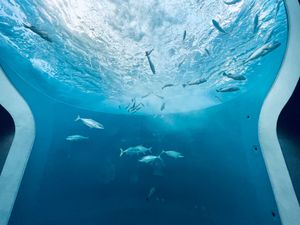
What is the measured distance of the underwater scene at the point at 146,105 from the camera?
316 inches

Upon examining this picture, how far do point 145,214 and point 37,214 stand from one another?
593cm

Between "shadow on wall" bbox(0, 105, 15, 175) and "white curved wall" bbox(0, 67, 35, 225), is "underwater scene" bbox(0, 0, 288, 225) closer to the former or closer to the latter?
"white curved wall" bbox(0, 67, 35, 225)

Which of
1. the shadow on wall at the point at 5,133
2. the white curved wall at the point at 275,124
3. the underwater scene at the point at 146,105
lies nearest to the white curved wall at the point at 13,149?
the shadow on wall at the point at 5,133

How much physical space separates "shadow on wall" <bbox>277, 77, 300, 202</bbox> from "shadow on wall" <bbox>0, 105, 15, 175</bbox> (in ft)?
30.9

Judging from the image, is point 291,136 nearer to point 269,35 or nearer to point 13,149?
point 269,35

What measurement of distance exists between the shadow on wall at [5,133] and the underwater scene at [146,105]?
2.12 metres

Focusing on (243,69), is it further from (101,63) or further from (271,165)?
(101,63)

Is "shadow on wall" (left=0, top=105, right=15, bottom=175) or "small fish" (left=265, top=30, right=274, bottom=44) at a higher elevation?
"small fish" (left=265, top=30, right=274, bottom=44)

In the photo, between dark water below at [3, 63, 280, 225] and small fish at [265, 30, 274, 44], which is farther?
dark water below at [3, 63, 280, 225]

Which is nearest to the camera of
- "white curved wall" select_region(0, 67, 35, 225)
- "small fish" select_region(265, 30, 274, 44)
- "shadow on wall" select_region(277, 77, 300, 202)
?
"shadow on wall" select_region(277, 77, 300, 202)

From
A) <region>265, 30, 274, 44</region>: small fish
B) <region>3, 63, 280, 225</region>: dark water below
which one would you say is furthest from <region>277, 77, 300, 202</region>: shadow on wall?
<region>265, 30, 274, 44</region>: small fish

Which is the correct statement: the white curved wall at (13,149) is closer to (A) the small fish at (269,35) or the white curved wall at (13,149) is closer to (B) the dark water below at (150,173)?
(B) the dark water below at (150,173)

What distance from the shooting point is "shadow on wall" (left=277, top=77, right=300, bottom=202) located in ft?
20.0

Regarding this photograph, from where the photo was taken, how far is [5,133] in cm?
794
